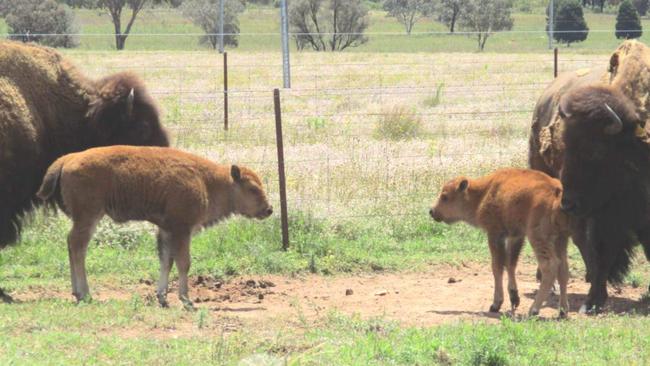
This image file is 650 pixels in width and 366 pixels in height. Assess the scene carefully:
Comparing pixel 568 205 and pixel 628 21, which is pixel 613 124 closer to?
pixel 568 205

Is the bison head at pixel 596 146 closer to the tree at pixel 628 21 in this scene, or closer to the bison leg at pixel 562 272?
the bison leg at pixel 562 272

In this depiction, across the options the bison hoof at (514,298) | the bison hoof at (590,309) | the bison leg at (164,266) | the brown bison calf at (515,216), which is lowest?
the bison hoof at (590,309)

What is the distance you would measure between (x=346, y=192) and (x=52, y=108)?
4682mm

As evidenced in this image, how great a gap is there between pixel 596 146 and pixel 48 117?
5.37 meters

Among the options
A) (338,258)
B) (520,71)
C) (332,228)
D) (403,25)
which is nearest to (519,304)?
(338,258)

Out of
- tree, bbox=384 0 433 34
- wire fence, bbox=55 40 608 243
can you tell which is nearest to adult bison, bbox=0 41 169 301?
wire fence, bbox=55 40 608 243

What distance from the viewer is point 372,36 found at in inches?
2633

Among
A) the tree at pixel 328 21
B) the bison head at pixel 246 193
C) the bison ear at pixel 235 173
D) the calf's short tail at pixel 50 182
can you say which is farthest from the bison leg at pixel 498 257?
the tree at pixel 328 21

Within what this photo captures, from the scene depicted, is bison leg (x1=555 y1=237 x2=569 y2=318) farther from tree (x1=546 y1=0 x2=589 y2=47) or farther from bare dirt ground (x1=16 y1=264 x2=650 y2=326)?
tree (x1=546 y1=0 x2=589 y2=47)


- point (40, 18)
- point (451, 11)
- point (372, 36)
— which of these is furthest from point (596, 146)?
point (451, 11)

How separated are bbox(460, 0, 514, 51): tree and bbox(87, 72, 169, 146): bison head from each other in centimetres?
5614

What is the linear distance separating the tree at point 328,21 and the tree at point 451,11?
844 cm

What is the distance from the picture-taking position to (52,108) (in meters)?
10.7

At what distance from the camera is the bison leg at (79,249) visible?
942cm
